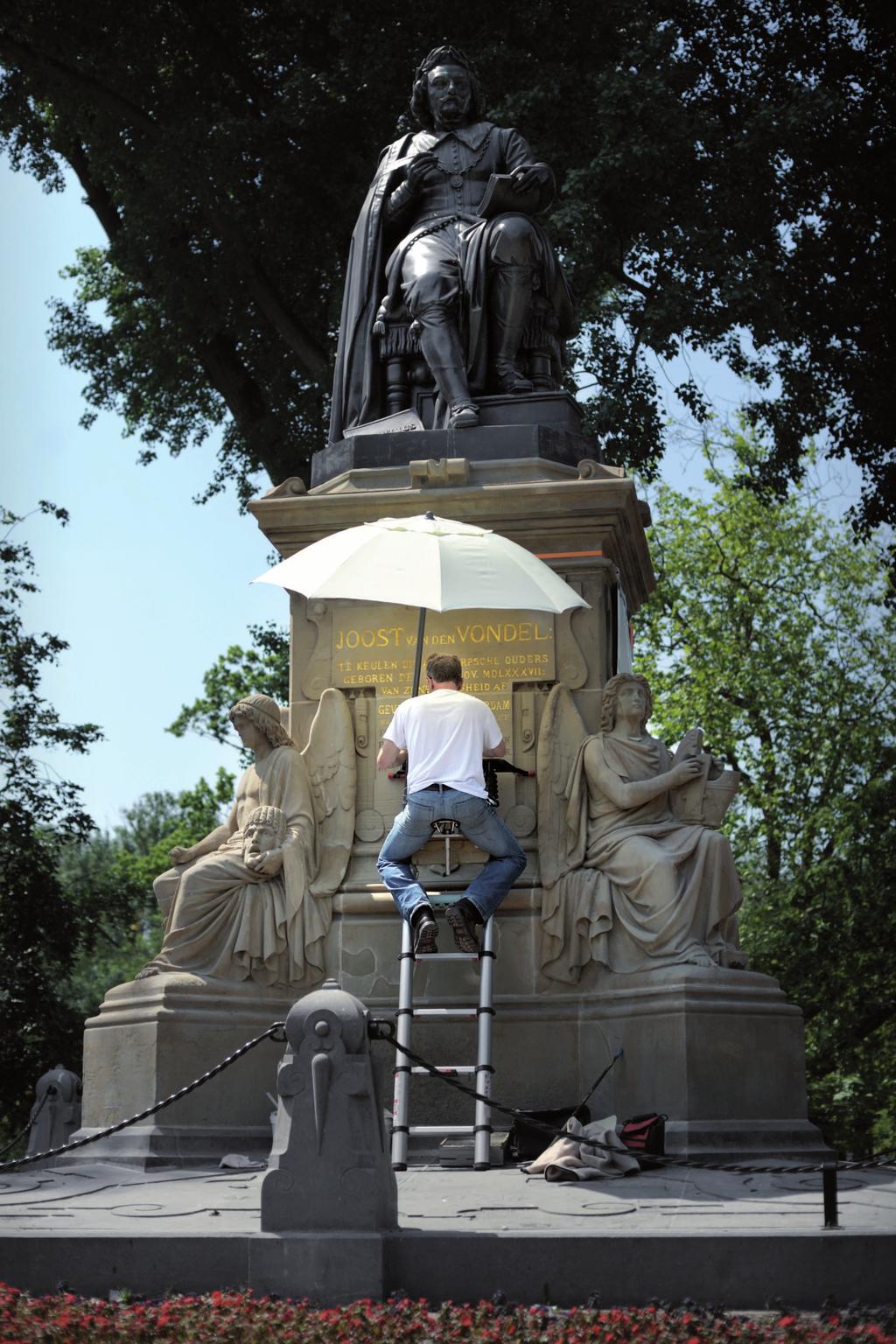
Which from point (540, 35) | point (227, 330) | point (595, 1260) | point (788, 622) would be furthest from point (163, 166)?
point (595, 1260)

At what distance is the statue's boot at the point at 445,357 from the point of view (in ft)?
38.3

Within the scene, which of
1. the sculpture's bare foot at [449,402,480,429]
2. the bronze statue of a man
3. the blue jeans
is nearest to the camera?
the blue jeans

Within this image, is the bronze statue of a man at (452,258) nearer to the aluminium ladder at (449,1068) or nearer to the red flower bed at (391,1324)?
the aluminium ladder at (449,1068)

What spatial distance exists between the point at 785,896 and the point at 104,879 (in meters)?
8.71

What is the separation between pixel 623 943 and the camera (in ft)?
33.2

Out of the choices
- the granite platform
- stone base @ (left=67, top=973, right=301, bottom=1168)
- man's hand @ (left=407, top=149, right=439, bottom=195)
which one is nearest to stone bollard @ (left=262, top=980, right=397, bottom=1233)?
the granite platform

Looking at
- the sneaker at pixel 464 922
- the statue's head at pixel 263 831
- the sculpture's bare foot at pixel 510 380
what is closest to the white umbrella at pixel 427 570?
the statue's head at pixel 263 831

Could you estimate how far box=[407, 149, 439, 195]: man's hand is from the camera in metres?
12.4

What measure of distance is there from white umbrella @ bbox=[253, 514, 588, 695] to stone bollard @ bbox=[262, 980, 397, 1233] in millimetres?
3019

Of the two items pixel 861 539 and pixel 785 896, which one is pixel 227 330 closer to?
pixel 861 539

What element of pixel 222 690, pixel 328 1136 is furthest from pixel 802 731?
pixel 328 1136

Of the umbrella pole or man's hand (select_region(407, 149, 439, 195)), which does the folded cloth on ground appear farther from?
man's hand (select_region(407, 149, 439, 195))

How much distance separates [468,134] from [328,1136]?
7653 mm

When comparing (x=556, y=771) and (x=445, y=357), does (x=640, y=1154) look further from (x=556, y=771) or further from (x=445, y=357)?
(x=445, y=357)
